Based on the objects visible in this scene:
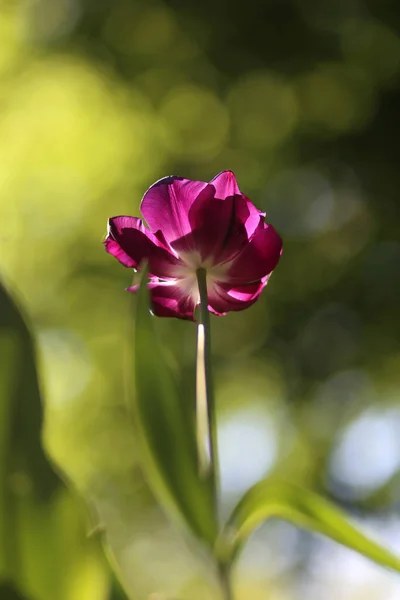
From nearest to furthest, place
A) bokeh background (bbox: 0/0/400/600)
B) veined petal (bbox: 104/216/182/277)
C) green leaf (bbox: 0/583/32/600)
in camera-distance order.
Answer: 1. green leaf (bbox: 0/583/32/600)
2. veined petal (bbox: 104/216/182/277)
3. bokeh background (bbox: 0/0/400/600)

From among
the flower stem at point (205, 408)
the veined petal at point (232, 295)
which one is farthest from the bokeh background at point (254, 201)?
the flower stem at point (205, 408)

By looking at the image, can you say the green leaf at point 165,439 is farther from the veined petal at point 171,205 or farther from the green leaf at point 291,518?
the veined petal at point 171,205

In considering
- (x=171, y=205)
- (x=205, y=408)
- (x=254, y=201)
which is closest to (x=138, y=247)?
(x=171, y=205)

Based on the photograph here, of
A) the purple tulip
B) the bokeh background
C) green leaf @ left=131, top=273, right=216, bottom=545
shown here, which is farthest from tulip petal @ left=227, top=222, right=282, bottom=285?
the bokeh background

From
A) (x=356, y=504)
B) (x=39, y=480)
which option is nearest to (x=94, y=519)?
(x=39, y=480)

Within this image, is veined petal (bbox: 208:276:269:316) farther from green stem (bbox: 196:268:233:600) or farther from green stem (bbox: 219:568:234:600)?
green stem (bbox: 219:568:234:600)

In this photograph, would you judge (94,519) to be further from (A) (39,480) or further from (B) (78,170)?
(B) (78,170)
